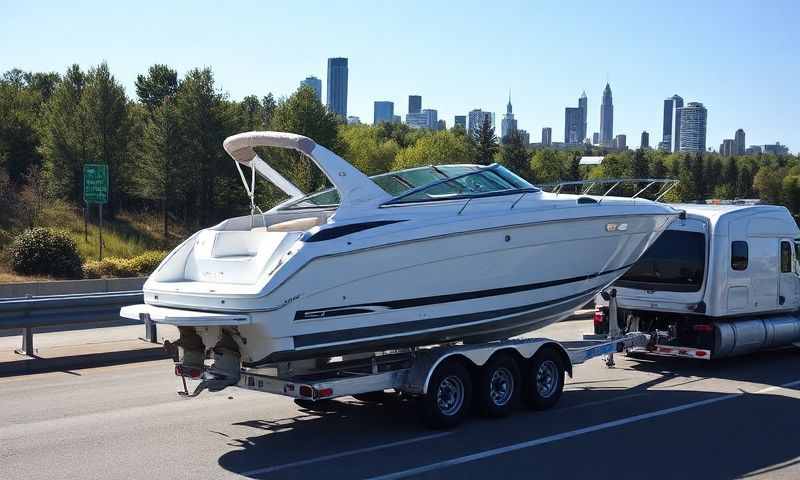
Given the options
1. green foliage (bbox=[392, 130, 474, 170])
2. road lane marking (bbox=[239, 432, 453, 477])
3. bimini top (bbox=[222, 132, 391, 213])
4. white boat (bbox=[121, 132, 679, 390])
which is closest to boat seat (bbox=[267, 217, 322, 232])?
white boat (bbox=[121, 132, 679, 390])

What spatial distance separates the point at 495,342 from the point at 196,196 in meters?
33.2

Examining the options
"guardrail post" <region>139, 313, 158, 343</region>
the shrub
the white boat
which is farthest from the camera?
the shrub

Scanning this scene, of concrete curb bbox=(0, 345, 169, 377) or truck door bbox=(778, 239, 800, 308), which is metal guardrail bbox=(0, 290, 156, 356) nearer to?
concrete curb bbox=(0, 345, 169, 377)

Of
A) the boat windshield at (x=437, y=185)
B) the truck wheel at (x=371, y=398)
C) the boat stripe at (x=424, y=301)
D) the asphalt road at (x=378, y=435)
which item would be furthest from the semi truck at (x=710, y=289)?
the truck wheel at (x=371, y=398)

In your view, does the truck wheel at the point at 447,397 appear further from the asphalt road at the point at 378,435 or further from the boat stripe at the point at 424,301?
the boat stripe at the point at 424,301

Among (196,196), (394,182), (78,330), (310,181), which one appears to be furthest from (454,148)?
(394,182)

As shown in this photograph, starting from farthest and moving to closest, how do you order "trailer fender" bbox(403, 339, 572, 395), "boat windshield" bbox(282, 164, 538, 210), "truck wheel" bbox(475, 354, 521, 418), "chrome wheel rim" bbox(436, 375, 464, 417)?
1. "boat windshield" bbox(282, 164, 538, 210)
2. "truck wheel" bbox(475, 354, 521, 418)
3. "chrome wheel rim" bbox(436, 375, 464, 417)
4. "trailer fender" bbox(403, 339, 572, 395)

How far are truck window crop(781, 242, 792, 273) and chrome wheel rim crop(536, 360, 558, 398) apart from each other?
5.91 meters

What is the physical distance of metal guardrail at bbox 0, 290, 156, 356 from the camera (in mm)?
13117

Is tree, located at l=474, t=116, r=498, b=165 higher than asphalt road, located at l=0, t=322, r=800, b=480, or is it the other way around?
tree, located at l=474, t=116, r=498, b=165

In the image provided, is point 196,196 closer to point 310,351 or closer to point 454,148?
point 454,148

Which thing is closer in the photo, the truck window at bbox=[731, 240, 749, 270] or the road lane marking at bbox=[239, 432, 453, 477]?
the road lane marking at bbox=[239, 432, 453, 477]

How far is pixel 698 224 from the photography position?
13578 millimetres

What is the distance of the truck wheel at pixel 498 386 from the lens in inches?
392
